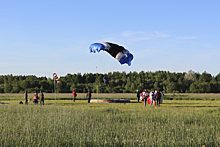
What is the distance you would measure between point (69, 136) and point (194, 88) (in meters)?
86.8

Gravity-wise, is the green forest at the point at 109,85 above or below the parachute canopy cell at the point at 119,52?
below

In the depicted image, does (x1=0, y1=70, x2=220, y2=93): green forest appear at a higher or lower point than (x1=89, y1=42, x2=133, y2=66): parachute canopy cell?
lower

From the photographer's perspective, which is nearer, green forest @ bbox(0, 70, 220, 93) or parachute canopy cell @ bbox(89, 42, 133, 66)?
parachute canopy cell @ bbox(89, 42, 133, 66)

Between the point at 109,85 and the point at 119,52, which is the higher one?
the point at 119,52

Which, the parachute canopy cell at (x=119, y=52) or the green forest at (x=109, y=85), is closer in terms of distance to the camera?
the parachute canopy cell at (x=119, y=52)

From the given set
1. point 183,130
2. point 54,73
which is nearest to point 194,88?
point 54,73

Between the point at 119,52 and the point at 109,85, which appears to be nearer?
the point at 119,52

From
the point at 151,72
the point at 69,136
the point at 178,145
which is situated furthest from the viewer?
the point at 151,72

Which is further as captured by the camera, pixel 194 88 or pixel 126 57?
pixel 194 88

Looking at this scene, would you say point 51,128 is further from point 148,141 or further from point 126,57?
point 126,57

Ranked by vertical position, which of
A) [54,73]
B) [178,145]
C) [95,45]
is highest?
[95,45]

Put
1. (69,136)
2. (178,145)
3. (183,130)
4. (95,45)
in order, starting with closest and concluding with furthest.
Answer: (178,145)
(69,136)
(183,130)
(95,45)

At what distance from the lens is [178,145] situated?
23.9ft

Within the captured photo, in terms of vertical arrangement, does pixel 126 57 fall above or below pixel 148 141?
above
